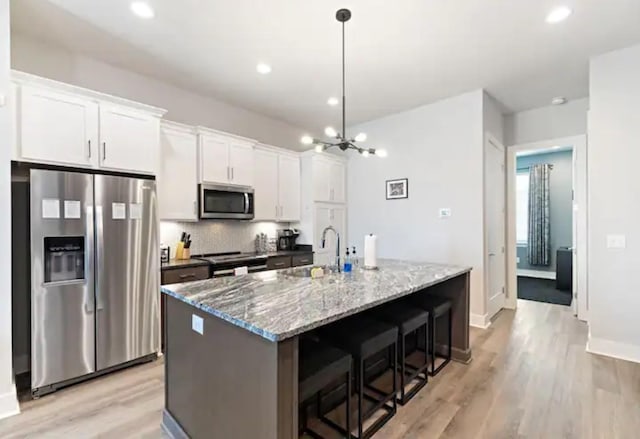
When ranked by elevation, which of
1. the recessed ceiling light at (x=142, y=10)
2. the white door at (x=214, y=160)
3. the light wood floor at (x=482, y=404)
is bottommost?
the light wood floor at (x=482, y=404)

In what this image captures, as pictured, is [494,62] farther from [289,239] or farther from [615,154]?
[289,239]

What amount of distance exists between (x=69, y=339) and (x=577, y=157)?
605cm

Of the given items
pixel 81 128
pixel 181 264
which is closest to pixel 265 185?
pixel 181 264

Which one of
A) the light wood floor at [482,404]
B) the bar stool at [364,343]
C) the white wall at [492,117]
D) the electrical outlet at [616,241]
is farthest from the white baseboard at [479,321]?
the white wall at [492,117]

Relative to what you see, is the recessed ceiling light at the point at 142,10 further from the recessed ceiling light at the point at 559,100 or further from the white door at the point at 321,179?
the recessed ceiling light at the point at 559,100

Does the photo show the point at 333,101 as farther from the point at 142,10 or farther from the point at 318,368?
the point at 318,368

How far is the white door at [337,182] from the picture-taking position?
205 inches

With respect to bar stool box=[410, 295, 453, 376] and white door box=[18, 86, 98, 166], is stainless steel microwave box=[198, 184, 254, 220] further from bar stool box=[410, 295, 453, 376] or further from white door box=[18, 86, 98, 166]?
bar stool box=[410, 295, 453, 376]

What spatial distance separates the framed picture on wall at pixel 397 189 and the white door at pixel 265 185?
173 cm

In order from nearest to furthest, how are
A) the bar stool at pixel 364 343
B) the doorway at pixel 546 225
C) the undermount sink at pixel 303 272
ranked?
the bar stool at pixel 364 343, the undermount sink at pixel 303 272, the doorway at pixel 546 225

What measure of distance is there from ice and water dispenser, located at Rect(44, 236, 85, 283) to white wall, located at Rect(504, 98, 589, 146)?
556cm

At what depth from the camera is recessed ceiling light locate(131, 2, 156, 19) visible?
2381mm

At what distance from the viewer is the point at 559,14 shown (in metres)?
Answer: 2.51

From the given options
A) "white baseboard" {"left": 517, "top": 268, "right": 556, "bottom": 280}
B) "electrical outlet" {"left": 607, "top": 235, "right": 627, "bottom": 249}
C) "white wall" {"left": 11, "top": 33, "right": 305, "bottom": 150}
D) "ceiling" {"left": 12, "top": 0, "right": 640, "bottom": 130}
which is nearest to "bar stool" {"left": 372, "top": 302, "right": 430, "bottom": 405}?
"electrical outlet" {"left": 607, "top": 235, "right": 627, "bottom": 249}
